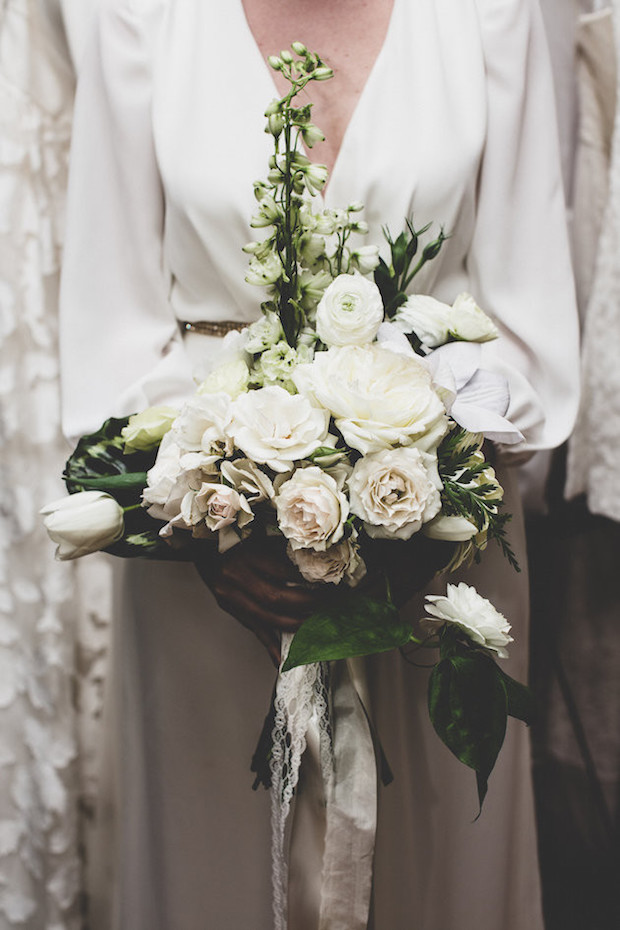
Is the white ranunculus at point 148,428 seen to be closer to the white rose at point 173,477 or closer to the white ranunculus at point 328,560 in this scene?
the white rose at point 173,477

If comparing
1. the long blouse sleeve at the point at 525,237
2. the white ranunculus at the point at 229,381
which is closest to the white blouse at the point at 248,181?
the long blouse sleeve at the point at 525,237

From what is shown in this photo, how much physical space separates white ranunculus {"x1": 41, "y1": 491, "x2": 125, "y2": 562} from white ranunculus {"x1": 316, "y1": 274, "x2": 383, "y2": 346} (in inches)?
9.9

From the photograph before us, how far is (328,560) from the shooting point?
2.22ft

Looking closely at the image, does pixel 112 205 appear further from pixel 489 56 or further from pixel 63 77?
pixel 489 56

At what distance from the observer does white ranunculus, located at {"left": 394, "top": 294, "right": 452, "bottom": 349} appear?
0.79m

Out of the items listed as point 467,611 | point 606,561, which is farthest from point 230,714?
point 606,561

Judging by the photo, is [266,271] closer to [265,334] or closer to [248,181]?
[265,334]

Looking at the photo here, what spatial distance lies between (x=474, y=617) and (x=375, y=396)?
0.64 ft

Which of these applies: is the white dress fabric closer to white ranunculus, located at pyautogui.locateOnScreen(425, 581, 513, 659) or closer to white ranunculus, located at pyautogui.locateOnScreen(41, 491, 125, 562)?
white ranunculus, located at pyautogui.locateOnScreen(41, 491, 125, 562)

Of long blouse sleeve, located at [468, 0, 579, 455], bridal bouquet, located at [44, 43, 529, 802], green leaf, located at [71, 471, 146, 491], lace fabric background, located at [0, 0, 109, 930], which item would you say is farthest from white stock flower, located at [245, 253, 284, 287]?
lace fabric background, located at [0, 0, 109, 930]

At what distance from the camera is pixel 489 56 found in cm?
95

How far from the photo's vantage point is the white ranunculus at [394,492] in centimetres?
64

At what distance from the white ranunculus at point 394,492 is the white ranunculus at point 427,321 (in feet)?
0.55

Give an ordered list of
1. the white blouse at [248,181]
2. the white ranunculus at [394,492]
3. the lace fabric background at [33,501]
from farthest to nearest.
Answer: the lace fabric background at [33,501], the white blouse at [248,181], the white ranunculus at [394,492]
